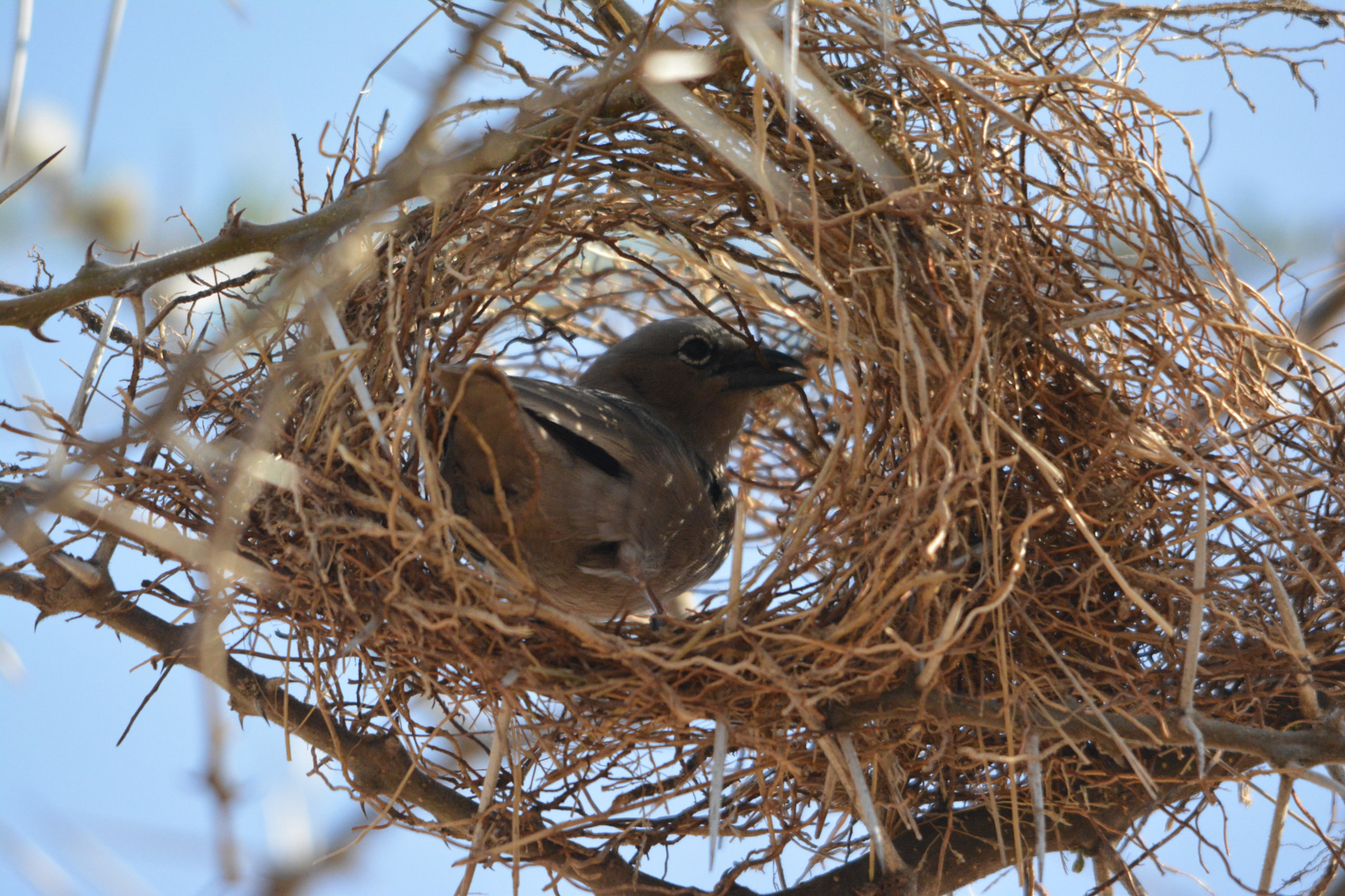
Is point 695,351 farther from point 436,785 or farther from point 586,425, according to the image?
point 436,785

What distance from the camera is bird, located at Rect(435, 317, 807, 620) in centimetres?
267

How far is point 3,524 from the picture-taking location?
7.13ft

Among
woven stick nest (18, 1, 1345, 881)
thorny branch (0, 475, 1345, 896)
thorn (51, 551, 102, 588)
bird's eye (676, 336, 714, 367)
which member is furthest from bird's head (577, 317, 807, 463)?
thorn (51, 551, 102, 588)

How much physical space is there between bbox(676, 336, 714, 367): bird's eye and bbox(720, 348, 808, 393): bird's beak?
0.23ft

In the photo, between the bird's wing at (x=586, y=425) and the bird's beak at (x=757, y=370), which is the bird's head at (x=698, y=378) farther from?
the bird's wing at (x=586, y=425)

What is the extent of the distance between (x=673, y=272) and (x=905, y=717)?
2.41m

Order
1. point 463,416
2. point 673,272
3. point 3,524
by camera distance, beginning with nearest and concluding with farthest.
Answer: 1. point 3,524
2. point 463,416
3. point 673,272

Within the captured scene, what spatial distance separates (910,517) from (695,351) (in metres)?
1.80

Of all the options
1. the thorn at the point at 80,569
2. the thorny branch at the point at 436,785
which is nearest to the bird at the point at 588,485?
the thorny branch at the point at 436,785

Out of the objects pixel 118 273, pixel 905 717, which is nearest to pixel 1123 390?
pixel 905 717

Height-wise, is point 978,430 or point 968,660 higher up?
point 978,430

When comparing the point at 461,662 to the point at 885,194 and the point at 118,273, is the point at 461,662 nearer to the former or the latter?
the point at 118,273

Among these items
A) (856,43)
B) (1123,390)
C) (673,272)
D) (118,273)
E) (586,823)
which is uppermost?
(673,272)

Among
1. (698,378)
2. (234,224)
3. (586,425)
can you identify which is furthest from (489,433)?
(698,378)
